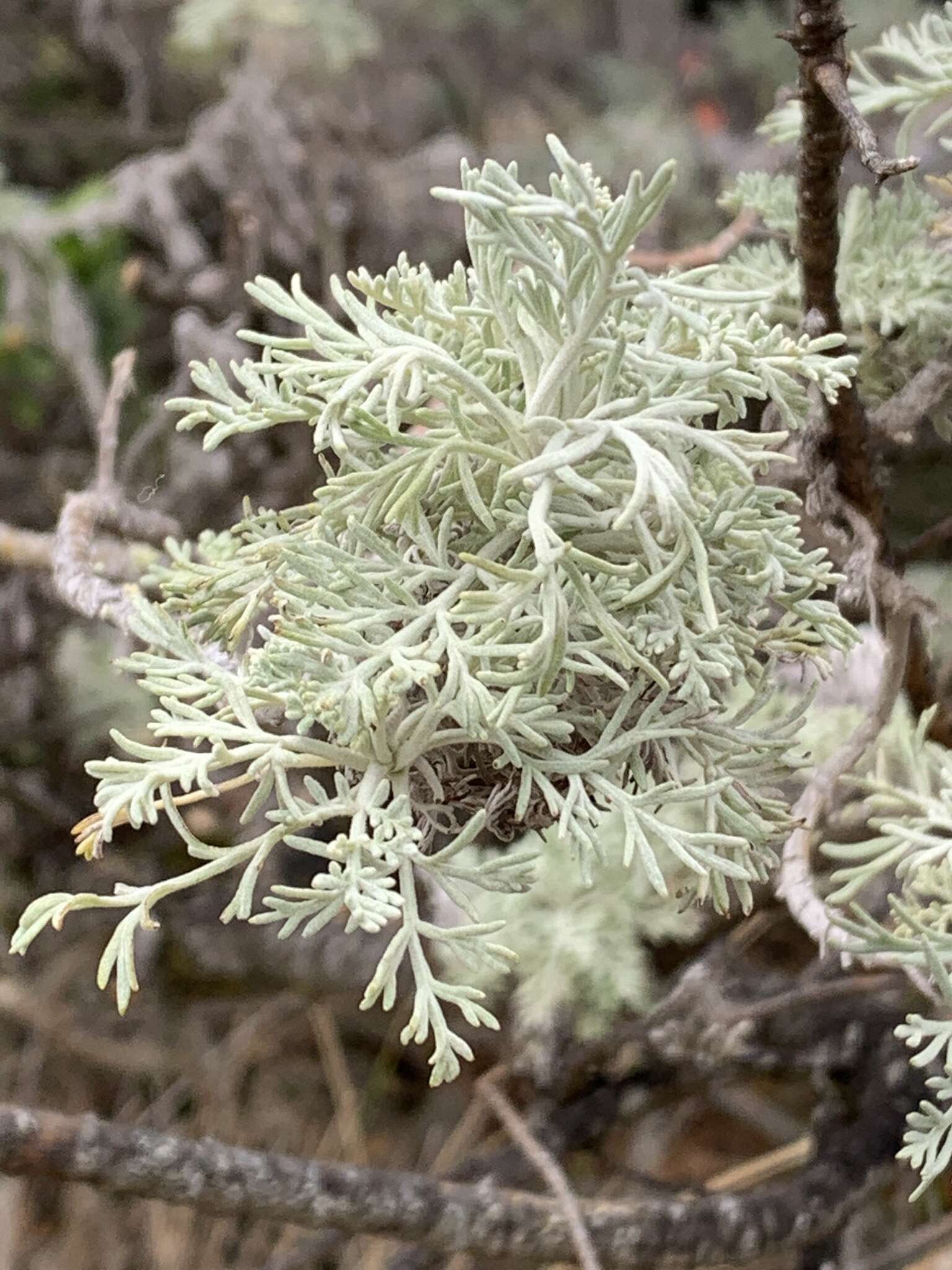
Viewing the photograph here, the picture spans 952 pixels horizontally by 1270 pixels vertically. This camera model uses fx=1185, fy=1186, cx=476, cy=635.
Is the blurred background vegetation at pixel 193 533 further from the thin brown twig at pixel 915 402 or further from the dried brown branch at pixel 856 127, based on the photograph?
the dried brown branch at pixel 856 127

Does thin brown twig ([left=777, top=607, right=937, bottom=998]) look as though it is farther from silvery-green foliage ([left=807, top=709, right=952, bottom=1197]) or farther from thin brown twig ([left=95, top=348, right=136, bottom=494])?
thin brown twig ([left=95, top=348, right=136, bottom=494])

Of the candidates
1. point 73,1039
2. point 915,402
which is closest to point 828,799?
point 915,402

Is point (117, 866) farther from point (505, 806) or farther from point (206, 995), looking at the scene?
point (505, 806)

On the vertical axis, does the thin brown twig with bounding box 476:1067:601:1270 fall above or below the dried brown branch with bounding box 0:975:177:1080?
above

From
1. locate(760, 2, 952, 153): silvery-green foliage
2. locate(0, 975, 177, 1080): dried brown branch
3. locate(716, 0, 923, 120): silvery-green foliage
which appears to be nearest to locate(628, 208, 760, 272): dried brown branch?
locate(760, 2, 952, 153): silvery-green foliage

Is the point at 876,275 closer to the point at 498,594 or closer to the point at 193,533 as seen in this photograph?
the point at 498,594

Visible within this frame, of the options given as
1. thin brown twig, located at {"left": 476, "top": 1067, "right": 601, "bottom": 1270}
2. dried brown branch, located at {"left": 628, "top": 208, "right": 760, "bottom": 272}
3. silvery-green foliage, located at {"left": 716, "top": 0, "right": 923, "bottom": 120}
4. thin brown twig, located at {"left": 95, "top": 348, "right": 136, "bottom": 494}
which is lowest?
thin brown twig, located at {"left": 476, "top": 1067, "right": 601, "bottom": 1270}
